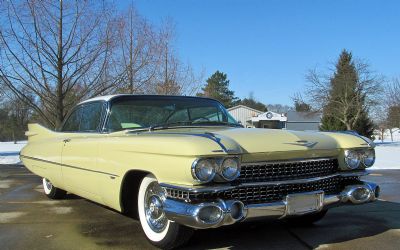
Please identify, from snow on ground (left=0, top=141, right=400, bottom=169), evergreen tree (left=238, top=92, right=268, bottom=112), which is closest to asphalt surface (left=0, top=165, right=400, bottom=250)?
snow on ground (left=0, top=141, right=400, bottom=169)

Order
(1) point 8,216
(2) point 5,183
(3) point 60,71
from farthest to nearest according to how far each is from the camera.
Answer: (3) point 60,71, (2) point 5,183, (1) point 8,216

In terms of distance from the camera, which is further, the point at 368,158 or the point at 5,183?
the point at 5,183

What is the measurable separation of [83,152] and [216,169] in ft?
7.30

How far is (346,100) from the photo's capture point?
34.5m

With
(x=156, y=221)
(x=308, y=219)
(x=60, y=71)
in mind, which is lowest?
(x=308, y=219)

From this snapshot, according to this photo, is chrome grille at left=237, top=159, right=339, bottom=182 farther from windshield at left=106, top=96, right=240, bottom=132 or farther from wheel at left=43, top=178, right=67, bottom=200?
wheel at left=43, top=178, right=67, bottom=200

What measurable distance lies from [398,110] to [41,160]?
1267 inches

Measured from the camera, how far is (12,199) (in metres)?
7.38

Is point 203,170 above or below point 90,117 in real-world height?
below

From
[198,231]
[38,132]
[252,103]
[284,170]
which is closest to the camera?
[284,170]

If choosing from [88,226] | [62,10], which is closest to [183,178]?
[88,226]

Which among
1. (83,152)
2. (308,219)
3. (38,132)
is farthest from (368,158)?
(38,132)

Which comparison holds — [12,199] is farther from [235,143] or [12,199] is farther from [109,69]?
[109,69]

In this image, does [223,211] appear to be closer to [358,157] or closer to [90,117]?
[358,157]
